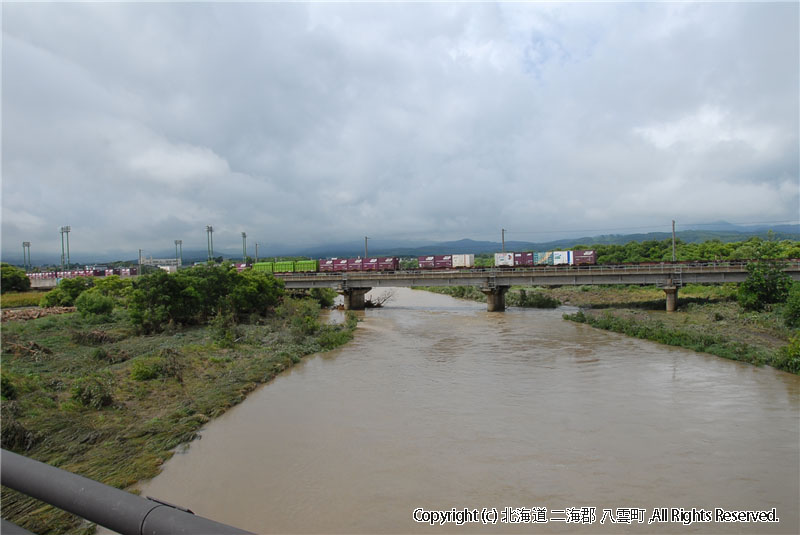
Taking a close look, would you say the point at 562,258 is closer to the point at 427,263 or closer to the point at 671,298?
the point at 671,298

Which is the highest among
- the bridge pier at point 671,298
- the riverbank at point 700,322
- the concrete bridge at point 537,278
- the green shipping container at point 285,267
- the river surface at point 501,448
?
the green shipping container at point 285,267

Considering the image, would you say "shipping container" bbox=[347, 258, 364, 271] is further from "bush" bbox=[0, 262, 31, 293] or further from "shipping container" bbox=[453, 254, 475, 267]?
"bush" bbox=[0, 262, 31, 293]

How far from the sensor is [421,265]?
72.4 meters

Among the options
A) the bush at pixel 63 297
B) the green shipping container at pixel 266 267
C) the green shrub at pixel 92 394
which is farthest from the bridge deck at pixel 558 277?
the green shrub at pixel 92 394

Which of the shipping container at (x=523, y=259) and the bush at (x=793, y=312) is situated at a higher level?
the shipping container at (x=523, y=259)

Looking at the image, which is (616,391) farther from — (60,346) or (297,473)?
(60,346)

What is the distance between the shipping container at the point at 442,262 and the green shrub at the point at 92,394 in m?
53.8

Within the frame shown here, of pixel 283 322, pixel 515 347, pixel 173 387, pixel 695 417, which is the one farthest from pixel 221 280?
pixel 695 417

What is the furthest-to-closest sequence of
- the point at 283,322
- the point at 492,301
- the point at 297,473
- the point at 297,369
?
the point at 492,301
the point at 283,322
the point at 297,369
the point at 297,473

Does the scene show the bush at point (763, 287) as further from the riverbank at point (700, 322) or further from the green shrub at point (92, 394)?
the green shrub at point (92, 394)

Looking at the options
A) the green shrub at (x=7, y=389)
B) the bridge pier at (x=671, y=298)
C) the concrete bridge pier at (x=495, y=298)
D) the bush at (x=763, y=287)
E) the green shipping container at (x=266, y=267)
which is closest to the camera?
the green shrub at (x=7, y=389)

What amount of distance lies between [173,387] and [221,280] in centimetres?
2212

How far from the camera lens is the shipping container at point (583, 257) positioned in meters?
62.7

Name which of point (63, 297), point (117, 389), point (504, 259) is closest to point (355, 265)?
point (504, 259)
